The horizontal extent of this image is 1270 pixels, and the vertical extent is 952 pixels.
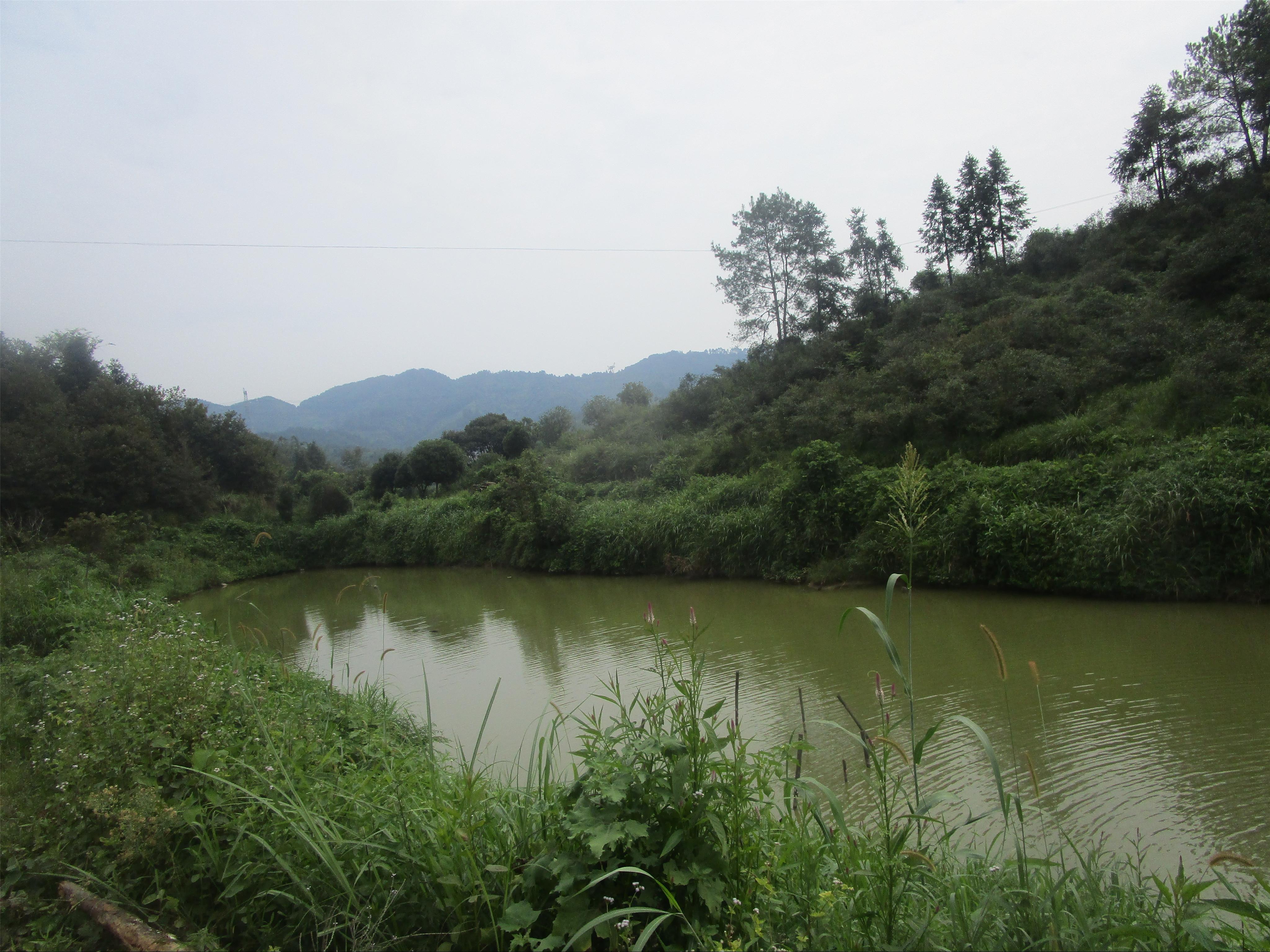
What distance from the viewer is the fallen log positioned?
72.2 inches

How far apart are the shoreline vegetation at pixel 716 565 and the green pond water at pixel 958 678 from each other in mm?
233

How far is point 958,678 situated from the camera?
5.61m

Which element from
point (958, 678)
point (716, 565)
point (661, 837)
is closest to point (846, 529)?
point (716, 565)

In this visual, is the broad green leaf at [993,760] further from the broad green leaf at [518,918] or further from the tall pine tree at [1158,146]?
the tall pine tree at [1158,146]

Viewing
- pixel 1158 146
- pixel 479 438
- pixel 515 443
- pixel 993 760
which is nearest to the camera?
pixel 993 760

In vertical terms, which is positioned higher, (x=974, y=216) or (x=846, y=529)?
(x=974, y=216)

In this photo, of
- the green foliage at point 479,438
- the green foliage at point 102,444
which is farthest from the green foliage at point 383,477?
the green foliage at point 479,438

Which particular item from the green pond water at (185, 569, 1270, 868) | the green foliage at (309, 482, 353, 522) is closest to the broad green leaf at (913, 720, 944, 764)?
the green pond water at (185, 569, 1270, 868)

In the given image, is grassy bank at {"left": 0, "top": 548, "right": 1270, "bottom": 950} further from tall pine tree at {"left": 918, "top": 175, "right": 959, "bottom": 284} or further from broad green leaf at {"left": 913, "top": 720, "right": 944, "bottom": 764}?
tall pine tree at {"left": 918, "top": 175, "right": 959, "bottom": 284}

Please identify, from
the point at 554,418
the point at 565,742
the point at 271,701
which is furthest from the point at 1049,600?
the point at 554,418

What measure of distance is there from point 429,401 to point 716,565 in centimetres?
12509

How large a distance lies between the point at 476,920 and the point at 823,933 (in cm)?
84

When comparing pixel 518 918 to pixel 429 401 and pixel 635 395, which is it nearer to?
pixel 635 395

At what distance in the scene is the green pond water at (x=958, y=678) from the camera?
140 inches
